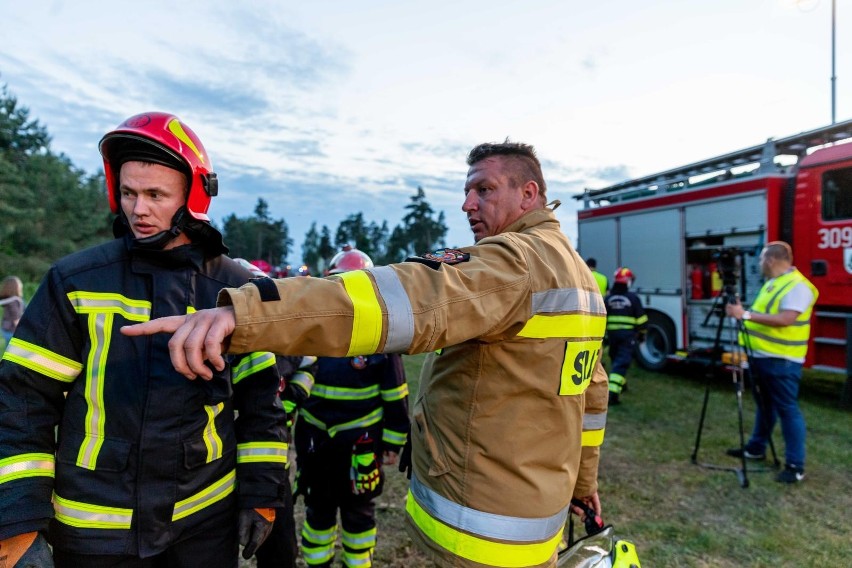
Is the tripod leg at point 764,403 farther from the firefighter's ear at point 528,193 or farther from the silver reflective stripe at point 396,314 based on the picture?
the silver reflective stripe at point 396,314

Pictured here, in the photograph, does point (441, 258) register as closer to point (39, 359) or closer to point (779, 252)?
point (39, 359)

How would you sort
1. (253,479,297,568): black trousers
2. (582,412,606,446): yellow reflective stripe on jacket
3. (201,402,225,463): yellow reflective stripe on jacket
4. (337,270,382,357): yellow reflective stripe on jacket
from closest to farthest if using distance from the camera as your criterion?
(337,270,382,357): yellow reflective stripe on jacket → (201,402,225,463): yellow reflective stripe on jacket → (582,412,606,446): yellow reflective stripe on jacket → (253,479,297,568): black trousers

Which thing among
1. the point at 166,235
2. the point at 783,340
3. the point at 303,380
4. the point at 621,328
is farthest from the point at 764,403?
the point at 166,235

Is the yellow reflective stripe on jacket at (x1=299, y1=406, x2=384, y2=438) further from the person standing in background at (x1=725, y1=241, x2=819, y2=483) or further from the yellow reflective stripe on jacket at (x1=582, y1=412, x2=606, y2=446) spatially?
the person standing in background at (x1=725, y1=241, x2=819, y2=483)

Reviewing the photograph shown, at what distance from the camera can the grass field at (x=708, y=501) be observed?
142 inches

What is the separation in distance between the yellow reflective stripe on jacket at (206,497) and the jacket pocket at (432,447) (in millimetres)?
723

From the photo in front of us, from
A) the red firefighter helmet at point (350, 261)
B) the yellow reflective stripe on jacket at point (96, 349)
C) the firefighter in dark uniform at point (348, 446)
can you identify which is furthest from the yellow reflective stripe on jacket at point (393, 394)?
the yellow reflective stripe on jacket at point (96, 349)

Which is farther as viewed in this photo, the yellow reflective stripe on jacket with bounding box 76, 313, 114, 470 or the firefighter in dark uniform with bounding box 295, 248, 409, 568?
the firefighter in dark uniform with bounding box 295, 248, 409, 568

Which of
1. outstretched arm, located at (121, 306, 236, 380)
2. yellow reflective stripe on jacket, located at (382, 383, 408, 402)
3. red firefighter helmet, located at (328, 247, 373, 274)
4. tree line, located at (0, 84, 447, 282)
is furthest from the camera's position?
tree line, located at (0, 84, 447, 282)

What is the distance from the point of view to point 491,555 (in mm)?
1604

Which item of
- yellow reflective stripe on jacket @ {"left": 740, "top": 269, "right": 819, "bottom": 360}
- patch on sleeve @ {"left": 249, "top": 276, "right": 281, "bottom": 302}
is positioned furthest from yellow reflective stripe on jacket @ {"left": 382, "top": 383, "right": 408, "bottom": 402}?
yellow reflective stripe on jacket @ {"left": 740, "top": 269, "right": 819, "bottom": 360}

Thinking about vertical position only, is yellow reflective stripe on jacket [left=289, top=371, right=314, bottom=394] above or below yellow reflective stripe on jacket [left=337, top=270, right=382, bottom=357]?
below

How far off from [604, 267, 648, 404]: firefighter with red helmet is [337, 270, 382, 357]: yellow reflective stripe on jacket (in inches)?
266

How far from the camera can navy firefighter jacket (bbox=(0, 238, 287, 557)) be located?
1568 mm
